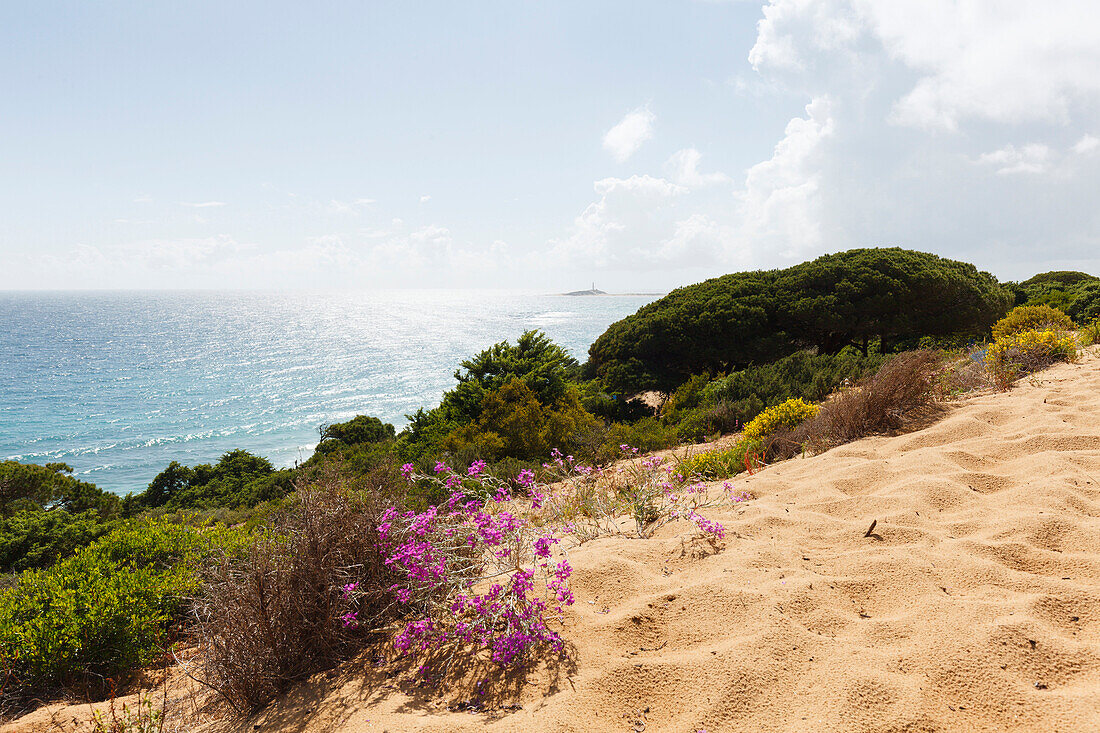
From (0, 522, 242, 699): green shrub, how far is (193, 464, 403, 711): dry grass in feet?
2.13

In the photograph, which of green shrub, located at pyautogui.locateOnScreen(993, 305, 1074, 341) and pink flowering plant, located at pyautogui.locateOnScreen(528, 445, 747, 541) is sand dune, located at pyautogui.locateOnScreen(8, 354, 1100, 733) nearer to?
pink flowering plant, located at pyautogui.locateOnScreen(528, 445, 747, 541)

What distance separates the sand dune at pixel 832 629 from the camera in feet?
5.99

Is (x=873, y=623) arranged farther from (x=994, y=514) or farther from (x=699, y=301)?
(x=699, y=301)

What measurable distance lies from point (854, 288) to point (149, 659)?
16671 mm

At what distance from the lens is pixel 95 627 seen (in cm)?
321

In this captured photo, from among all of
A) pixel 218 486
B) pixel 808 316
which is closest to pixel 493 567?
pixel 808 316

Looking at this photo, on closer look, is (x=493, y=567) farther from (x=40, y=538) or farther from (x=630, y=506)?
(x=40, y=538)

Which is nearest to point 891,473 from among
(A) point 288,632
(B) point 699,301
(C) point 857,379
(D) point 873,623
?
(D) point 873,623

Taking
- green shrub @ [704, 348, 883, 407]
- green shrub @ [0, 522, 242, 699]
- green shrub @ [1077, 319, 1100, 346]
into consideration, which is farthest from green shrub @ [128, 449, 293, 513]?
green shrub @ [1077, 319, 1100, 346]

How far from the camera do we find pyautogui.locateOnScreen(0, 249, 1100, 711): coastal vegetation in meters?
2.61

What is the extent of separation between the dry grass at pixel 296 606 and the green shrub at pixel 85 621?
648 mm

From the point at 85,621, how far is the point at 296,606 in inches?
67.4

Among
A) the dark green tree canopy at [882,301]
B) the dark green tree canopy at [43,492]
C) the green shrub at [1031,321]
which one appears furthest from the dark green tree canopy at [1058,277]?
the dark green tree canopy at [43,492]

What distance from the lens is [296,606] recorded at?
2.63m
